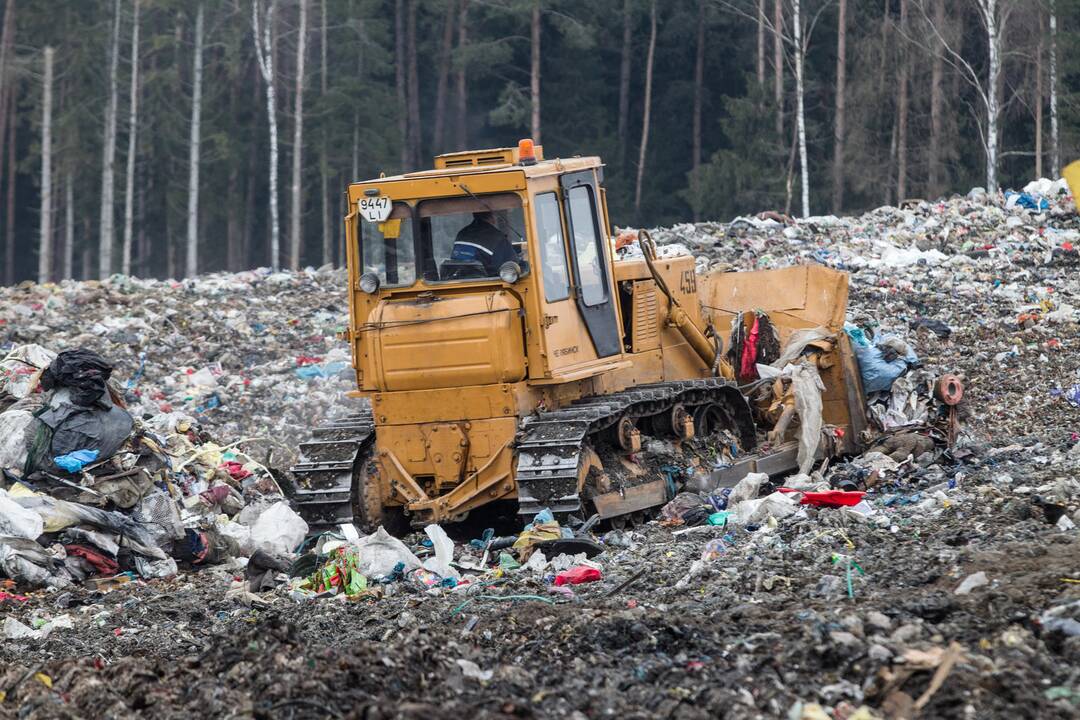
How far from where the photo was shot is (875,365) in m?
11.5

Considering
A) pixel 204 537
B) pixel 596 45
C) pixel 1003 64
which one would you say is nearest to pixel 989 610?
pixel 204 537

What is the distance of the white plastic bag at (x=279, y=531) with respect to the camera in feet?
29.9

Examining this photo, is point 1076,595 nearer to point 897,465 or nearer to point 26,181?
point 897,465

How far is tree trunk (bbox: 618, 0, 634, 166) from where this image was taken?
39.5 m

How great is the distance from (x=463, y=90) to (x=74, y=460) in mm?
31306

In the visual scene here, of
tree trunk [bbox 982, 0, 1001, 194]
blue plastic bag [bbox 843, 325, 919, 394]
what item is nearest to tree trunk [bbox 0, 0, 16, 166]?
tree trunk [bbox 982, 0, 1001, 194]

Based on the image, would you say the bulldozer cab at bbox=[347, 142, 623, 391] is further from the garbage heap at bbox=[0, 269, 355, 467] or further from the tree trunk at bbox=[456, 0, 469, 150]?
the tree trunk at bbox=[456, 0, 469, 150]

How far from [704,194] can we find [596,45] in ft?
16.8

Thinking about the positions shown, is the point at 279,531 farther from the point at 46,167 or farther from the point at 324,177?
the point at 324,177

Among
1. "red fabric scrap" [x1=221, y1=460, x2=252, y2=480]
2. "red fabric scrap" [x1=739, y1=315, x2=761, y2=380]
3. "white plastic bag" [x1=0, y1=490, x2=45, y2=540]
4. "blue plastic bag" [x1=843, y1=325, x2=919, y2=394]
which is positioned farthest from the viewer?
"red fabric scrap" [x1=739, y1=315, x2=761, y2=380]

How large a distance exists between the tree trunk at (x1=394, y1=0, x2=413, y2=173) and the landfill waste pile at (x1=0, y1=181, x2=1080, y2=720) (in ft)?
81.8

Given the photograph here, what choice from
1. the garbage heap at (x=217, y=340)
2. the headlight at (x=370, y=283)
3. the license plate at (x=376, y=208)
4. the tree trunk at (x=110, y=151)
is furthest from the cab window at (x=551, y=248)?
the tree trunk at (x=110, y=151)

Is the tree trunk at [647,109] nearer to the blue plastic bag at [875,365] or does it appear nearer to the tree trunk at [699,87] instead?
the tree trunk at [699,87]

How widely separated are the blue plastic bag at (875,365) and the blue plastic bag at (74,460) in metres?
5.99
